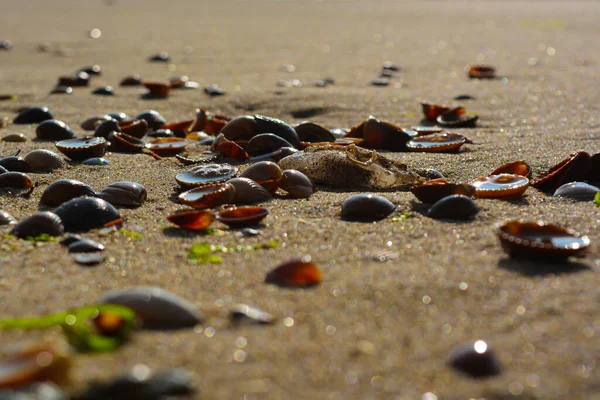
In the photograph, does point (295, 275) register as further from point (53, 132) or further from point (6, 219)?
point (53, 132)

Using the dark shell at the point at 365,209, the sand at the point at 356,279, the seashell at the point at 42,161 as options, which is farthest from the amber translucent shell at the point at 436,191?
the seashell at the point at 42,161

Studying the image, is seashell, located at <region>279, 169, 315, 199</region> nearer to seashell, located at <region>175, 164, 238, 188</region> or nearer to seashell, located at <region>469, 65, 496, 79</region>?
seashell, located at <region>175, 164, 238, 188</region>

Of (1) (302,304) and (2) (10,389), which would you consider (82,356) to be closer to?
(2) (10,389)

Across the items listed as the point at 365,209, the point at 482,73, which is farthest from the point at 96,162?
the point at 482,73

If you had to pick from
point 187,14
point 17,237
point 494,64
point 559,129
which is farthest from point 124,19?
point 17,237

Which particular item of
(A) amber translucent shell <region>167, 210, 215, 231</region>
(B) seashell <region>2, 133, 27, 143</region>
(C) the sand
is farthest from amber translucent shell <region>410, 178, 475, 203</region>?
(B) seashell <region>2, 133, 27, 143</region>
